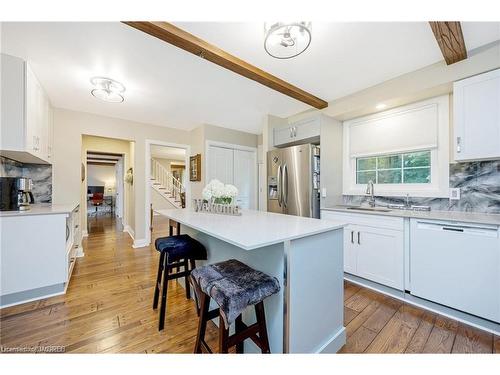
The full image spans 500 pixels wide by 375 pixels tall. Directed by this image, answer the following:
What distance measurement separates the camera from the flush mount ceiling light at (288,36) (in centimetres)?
144

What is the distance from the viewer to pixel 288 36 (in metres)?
1.52

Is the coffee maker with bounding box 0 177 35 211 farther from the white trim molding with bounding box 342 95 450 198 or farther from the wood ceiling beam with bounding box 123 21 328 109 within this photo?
the white trim molding with bounding box 342 95 450 198

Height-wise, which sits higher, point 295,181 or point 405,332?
point 295,181

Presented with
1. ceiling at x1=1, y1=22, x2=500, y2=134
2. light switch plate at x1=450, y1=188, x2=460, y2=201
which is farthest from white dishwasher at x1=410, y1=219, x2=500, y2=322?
ceiling at x1=1, y1=22, x2=500, y2=134

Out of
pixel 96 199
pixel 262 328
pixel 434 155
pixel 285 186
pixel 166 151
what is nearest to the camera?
pixel 262 328

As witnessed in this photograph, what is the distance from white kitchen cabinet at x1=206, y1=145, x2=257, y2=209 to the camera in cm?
430

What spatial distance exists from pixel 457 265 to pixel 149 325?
103 inches

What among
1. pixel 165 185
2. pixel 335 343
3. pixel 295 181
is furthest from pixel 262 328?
pixel 165 185

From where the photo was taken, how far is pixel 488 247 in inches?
61.6

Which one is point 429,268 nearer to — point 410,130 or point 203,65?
point 410,130

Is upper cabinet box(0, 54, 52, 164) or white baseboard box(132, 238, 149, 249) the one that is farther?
white baseboard box(132, 238, 149, 249)

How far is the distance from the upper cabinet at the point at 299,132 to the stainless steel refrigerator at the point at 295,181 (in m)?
0.22

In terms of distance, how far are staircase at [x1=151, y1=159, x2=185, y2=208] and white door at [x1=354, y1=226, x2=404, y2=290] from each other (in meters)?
6.31

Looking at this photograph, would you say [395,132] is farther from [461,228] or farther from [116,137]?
[116,137]
